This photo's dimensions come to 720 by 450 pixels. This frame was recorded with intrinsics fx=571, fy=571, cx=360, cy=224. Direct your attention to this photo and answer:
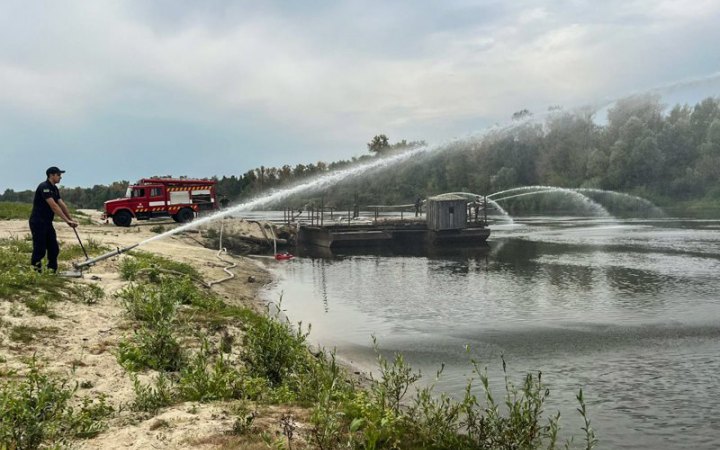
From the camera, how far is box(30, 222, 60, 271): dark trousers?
1269cm

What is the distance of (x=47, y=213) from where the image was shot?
41.7ft

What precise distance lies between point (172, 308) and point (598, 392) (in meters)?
8.34

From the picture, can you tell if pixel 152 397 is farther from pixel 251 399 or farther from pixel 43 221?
pixel 43 221

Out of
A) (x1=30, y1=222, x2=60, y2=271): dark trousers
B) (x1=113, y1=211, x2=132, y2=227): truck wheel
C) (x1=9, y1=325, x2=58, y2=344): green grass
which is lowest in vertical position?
(x1=9, y1=325, x2=58, y2=344): green grass

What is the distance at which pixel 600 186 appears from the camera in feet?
310

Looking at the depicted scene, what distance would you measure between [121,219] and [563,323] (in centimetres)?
3164

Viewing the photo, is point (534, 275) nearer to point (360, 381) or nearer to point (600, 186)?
A: point (360, 381)

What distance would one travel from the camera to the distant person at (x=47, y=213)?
12.5 meters

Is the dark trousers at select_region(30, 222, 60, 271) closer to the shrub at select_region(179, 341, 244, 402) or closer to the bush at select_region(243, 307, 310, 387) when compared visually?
the bush at select_region(243, 307, 310, 387)

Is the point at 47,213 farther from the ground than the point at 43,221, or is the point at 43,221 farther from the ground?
the point at 47,213

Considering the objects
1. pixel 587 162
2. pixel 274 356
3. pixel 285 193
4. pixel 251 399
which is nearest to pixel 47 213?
pixel 274 356

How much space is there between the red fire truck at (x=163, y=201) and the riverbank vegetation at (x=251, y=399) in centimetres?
2923

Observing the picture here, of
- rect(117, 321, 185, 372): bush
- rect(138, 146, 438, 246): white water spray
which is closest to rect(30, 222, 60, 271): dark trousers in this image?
rect(117, 321, 185, 372): bush

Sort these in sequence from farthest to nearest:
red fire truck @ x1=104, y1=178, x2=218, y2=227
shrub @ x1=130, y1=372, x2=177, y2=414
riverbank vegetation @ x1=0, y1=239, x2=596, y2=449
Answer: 1. red fire truck @ x1=104, y1=178, x2=218, y2=227
2. shrub @ x1=130, y1=372, x2=177, y2=414
3. riverbank vegetation @ x1=0, y1=239, x2=596, y2=449
